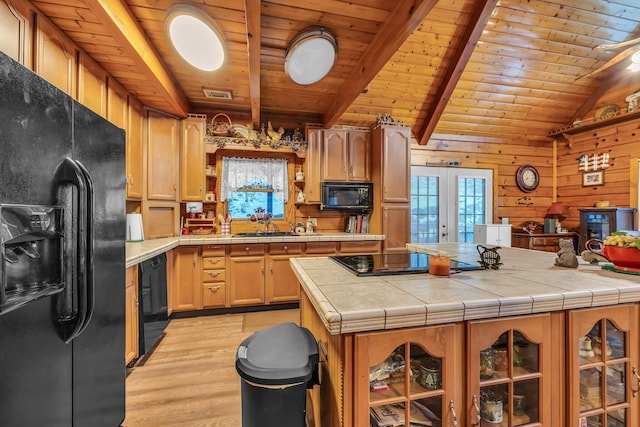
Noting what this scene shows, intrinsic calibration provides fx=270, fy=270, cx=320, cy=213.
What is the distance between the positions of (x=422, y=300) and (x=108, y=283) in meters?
1.42

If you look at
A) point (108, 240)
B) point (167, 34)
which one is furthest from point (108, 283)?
point (167, 34)

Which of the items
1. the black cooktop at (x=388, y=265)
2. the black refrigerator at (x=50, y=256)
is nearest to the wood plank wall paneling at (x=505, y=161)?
the black cooktop at (x=388, y=265)

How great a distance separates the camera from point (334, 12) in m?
2.22

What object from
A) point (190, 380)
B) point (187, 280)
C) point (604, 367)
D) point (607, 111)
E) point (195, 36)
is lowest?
point (190, 380)

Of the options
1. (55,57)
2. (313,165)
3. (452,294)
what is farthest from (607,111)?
(55,57)

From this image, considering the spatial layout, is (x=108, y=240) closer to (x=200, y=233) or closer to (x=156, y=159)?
(x=156, y=159)

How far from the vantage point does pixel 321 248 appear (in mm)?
3424

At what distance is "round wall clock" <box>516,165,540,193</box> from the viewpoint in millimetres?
5020

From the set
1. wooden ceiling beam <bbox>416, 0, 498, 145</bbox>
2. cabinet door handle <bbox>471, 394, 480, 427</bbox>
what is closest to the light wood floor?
cabinet door handle <bbox>471, 394, 480, 427</bbox>

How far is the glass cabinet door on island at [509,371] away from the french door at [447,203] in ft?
11.9

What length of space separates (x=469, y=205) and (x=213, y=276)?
4.36 meters

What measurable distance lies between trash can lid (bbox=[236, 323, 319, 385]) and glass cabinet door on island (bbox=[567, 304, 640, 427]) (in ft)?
3.43

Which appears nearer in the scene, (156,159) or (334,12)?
(334,12)

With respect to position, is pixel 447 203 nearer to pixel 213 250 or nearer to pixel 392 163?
pixel 392 163
